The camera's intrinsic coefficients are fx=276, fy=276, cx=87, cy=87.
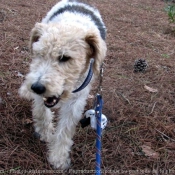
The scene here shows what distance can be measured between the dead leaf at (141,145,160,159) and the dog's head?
127cm

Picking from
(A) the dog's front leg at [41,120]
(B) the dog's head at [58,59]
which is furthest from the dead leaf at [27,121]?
(B) the dog's head at [58,59]

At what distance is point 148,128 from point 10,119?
1880 mm

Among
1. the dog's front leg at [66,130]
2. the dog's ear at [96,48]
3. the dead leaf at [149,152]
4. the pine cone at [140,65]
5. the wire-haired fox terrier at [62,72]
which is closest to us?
the wire-haired fox terrier at [62,72]

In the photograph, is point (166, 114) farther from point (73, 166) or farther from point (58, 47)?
point (58, 47)

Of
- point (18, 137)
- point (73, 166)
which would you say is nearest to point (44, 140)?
point (18, 137)

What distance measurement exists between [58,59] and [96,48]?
0.52 meters

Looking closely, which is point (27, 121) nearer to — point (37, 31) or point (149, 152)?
point (37, 31)

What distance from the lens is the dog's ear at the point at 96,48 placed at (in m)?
3.05

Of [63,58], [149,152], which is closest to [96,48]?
[63,58]

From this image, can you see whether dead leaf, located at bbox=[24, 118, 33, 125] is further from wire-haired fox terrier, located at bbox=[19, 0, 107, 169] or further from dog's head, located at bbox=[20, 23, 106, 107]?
dog's head, located at bbox=[20, 23, 106, 107]

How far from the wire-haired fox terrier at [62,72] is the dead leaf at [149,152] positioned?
922mm

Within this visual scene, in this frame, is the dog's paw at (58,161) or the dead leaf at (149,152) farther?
the dead leaf at (149,152)

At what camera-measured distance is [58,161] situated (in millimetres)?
3076

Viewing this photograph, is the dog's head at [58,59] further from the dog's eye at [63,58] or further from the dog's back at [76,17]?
the dog's back at [76,17]
